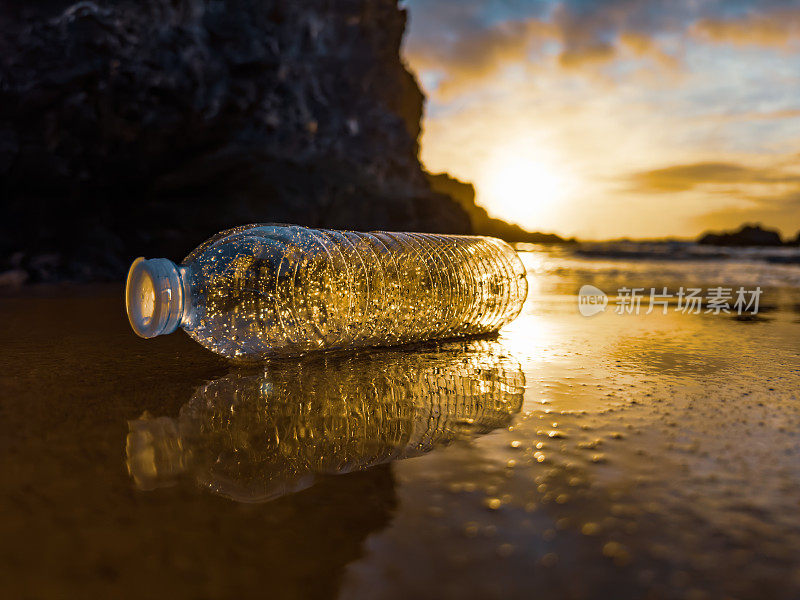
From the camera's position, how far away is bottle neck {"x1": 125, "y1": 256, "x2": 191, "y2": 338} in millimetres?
1588

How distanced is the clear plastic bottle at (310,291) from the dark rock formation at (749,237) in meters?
41.5

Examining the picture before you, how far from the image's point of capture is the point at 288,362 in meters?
1.90

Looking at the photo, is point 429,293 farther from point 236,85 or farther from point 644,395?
point 236,85

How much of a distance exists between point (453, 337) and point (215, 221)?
6128 millimetres

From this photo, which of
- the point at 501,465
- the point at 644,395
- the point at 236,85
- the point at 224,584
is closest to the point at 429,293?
the point at 644,395

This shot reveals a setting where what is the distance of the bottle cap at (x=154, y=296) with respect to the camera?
5.21 ft

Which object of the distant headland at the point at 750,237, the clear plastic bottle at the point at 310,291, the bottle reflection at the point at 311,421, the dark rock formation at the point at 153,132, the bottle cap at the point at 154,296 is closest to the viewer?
the bottle reflection at the point at 311,421

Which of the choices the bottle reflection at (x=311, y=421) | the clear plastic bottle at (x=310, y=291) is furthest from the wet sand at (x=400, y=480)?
the clear plastic bottle at (x=310, y=291)

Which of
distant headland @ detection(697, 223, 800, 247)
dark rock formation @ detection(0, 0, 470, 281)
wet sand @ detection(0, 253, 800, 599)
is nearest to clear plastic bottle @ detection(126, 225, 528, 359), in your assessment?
wet sand @ detection(0, 253, 800, 599)

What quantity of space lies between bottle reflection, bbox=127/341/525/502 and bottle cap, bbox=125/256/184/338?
22 centimetres

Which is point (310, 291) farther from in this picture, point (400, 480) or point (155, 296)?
point (400, 480)

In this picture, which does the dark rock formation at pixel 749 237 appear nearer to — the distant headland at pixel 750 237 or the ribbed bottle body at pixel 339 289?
the distant headland at pixel 750 237

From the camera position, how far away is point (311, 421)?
1282mm

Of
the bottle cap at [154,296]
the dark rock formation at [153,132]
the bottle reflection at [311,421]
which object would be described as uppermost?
the dark rock formation at [153,132]
